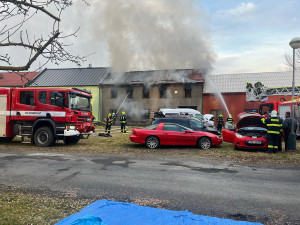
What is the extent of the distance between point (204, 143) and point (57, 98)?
7259 mm

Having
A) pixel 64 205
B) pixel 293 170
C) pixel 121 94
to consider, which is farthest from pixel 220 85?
pixel 64 205

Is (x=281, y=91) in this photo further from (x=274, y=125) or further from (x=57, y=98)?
(x=57, y=98)

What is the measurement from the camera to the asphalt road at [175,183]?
4461 millimetres

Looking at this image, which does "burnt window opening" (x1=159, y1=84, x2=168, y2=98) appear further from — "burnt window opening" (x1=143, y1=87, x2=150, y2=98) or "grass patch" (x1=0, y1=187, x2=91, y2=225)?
"grass patch" (x1=0, y1=187, x2=91, y2=225)

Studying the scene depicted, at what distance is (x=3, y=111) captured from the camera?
12.3 meters

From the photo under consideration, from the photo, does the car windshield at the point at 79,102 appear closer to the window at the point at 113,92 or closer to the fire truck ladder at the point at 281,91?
the fire truck ladder at the point at 281,91

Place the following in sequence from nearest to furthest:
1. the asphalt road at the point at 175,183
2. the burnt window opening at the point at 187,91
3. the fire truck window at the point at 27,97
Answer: the asphalt road at the point at 175,183 → the fire truck window at the point at 27,97 → the burnt window opening at the point at 187,91

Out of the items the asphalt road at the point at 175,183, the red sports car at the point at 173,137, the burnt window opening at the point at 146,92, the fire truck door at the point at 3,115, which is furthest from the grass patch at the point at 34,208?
the burnt window opening at the point at 146,92

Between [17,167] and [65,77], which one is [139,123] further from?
[17,167]

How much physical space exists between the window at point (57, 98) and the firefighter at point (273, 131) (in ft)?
30.5

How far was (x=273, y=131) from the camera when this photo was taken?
10.6m

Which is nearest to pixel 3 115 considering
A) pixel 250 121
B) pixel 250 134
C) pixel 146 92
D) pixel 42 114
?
pixel 42 114

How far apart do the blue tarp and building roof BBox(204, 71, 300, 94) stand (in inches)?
1127

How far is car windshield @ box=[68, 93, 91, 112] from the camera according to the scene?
11.9 m
